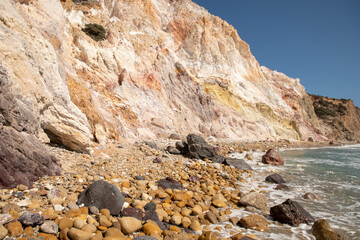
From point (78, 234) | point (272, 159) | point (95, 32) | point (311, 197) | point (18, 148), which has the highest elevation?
point (95, 32)

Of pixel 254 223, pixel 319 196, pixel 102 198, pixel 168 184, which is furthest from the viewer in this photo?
pixel 319 196

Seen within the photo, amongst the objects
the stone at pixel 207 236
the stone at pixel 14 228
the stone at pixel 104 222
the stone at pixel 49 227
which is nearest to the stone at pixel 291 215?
the stone at pixel 207 236

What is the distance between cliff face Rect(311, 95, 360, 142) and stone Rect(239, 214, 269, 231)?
5703 centimetres

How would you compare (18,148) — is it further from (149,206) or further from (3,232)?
(149,206)

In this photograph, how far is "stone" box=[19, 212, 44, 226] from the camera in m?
2.77

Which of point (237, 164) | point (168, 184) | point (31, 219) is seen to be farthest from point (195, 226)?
point (237, 164)

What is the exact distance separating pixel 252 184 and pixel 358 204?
9.51 ft

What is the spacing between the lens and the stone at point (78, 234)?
269 cm

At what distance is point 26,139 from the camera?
4.13m

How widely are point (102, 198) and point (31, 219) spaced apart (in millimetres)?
1089

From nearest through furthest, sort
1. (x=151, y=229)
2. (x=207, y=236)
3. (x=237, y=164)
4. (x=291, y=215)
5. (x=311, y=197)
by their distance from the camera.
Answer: (x=151, y=229) < (x=207, y=236) < (x=291, y=215) < (x=311, y=197) < (x=237, y=164)

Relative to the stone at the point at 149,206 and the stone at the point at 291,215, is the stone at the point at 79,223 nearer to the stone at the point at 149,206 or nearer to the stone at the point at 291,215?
the stone at the point at 149,206

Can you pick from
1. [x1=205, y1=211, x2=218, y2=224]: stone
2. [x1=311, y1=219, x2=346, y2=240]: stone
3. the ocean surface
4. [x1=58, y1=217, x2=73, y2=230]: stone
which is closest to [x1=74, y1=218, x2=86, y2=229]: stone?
[x1=58, y1=217, x2=73, y2=230]: stone

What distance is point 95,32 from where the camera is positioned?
806 inches
